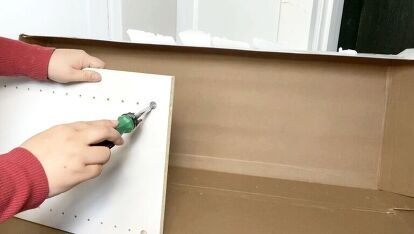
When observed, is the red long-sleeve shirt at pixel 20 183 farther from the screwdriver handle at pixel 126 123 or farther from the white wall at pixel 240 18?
the white wall at pixel 240 18

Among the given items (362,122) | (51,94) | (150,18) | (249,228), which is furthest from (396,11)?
(51,94)

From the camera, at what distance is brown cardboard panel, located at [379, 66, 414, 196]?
57 cm

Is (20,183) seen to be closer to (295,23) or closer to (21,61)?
(21,61)

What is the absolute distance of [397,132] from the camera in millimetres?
594

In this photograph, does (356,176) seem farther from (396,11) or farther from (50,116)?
(396,11)

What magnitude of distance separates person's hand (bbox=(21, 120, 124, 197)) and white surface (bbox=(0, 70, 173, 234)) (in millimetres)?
79

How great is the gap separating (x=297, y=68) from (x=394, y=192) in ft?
0.86

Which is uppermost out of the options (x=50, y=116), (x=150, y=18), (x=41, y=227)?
(x=150, y=18)

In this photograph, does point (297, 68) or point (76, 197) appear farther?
point (297, 68)

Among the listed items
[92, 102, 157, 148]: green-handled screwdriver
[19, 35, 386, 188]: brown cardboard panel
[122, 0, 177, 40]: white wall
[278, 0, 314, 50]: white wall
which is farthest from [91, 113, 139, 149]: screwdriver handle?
[278, 0, 314, 50]: white wall

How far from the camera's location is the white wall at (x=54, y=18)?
0.62m

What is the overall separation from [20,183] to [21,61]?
0.22 metres

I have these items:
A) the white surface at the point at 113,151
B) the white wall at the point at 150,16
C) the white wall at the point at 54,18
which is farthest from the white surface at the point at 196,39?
the white wall at the point at 150,16

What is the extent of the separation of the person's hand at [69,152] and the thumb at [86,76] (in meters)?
0.10
